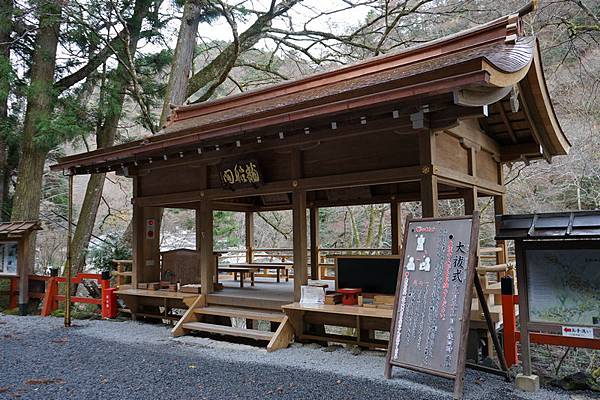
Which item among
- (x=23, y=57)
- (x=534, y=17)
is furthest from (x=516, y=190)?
(x=23, y=57)

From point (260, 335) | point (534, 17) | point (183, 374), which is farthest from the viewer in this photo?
point (534, 17)

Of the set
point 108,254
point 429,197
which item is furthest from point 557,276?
point 108,254

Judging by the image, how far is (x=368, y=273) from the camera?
5.40m

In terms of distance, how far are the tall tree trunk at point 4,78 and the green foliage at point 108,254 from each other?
313cm

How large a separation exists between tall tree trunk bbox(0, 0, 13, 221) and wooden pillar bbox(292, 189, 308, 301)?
7.17m

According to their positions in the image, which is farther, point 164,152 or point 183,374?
point 164,152

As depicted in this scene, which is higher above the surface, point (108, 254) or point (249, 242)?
point (249, 242)

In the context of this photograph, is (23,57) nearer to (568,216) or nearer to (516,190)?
(568,216)

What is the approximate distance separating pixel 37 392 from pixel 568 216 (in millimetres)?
4712

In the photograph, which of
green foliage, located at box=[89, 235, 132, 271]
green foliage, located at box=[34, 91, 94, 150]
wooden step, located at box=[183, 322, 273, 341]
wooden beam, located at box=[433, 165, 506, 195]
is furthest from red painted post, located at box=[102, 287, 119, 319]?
wooden beam, located at box=[433, 165, 506, 195]

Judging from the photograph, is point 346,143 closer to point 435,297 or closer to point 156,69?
point 435,297

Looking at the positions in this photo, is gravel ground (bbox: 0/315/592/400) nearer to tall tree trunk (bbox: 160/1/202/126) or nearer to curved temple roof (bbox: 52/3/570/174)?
curved temple roof (bbox: 52/3/570/174)

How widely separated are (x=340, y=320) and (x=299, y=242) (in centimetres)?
106

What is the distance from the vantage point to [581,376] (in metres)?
3.90
